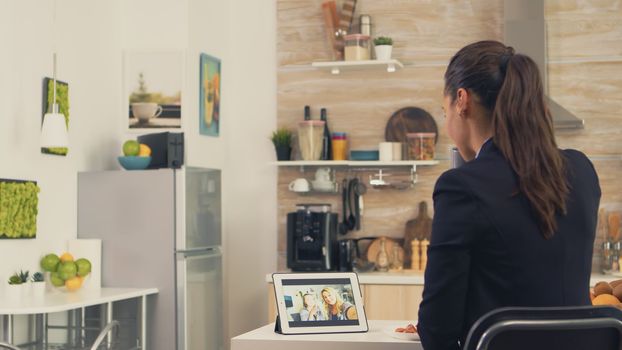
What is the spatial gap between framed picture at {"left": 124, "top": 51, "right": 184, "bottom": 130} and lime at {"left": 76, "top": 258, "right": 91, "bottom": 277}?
102cm

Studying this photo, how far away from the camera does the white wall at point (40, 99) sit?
461 centimetres

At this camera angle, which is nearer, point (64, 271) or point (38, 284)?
point (38, 284)

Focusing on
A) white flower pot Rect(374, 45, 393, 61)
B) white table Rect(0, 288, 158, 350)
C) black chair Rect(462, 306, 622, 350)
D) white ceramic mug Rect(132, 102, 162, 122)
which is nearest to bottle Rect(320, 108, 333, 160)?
white flower pot Rect(374, 45, 393, 61)

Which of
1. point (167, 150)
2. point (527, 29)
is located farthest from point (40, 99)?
point (527, 29)

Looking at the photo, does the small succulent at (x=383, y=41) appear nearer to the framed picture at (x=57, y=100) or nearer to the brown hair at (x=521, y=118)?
the framed picture at (x=57, y=100)

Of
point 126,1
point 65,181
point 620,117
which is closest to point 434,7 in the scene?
point 620,117

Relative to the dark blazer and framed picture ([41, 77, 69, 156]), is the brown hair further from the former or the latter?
framed picture ([41, 77, 69, 156])

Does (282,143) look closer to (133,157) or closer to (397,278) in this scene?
(133,157)

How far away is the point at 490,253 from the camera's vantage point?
72.1 inches

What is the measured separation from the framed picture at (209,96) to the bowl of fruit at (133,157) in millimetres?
569

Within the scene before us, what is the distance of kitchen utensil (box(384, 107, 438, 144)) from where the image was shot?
5.88m

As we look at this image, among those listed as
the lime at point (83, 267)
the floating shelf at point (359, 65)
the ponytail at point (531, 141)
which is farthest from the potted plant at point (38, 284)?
the ponytail at point (531, 141)

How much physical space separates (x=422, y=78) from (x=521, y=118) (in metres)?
4.08

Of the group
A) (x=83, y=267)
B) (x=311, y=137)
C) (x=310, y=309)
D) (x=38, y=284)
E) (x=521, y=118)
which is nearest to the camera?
(x=521, y=118)
